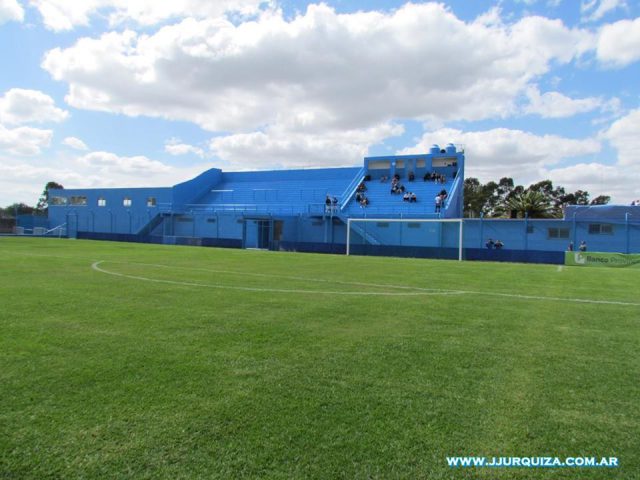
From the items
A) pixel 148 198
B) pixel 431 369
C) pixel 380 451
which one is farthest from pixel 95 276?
pixel 148 198

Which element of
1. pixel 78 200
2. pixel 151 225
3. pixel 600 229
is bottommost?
pixel 151 225

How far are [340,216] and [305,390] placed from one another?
3967cm

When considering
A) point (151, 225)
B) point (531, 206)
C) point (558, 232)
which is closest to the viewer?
point (558, 232)

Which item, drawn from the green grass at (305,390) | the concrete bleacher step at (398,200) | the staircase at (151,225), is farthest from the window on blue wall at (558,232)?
the staircase at (151,225)

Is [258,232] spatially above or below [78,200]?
below

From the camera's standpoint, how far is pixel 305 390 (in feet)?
16.0

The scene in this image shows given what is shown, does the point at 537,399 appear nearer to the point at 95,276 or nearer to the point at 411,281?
the point at 411,281

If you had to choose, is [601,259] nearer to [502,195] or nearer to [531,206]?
[531,206]

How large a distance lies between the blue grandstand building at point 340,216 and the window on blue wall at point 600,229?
0.06 metres

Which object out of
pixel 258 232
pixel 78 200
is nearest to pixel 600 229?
pixel 258 232

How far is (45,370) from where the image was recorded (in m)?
5.29

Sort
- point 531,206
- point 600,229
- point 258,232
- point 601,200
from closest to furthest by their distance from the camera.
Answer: point 600,229 → point 258,232 → point 531,206 → point 601,200

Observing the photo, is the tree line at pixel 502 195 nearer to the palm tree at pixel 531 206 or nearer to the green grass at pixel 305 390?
the palm tree at pixel 531 206

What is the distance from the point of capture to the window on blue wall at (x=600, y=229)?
3488 cm
